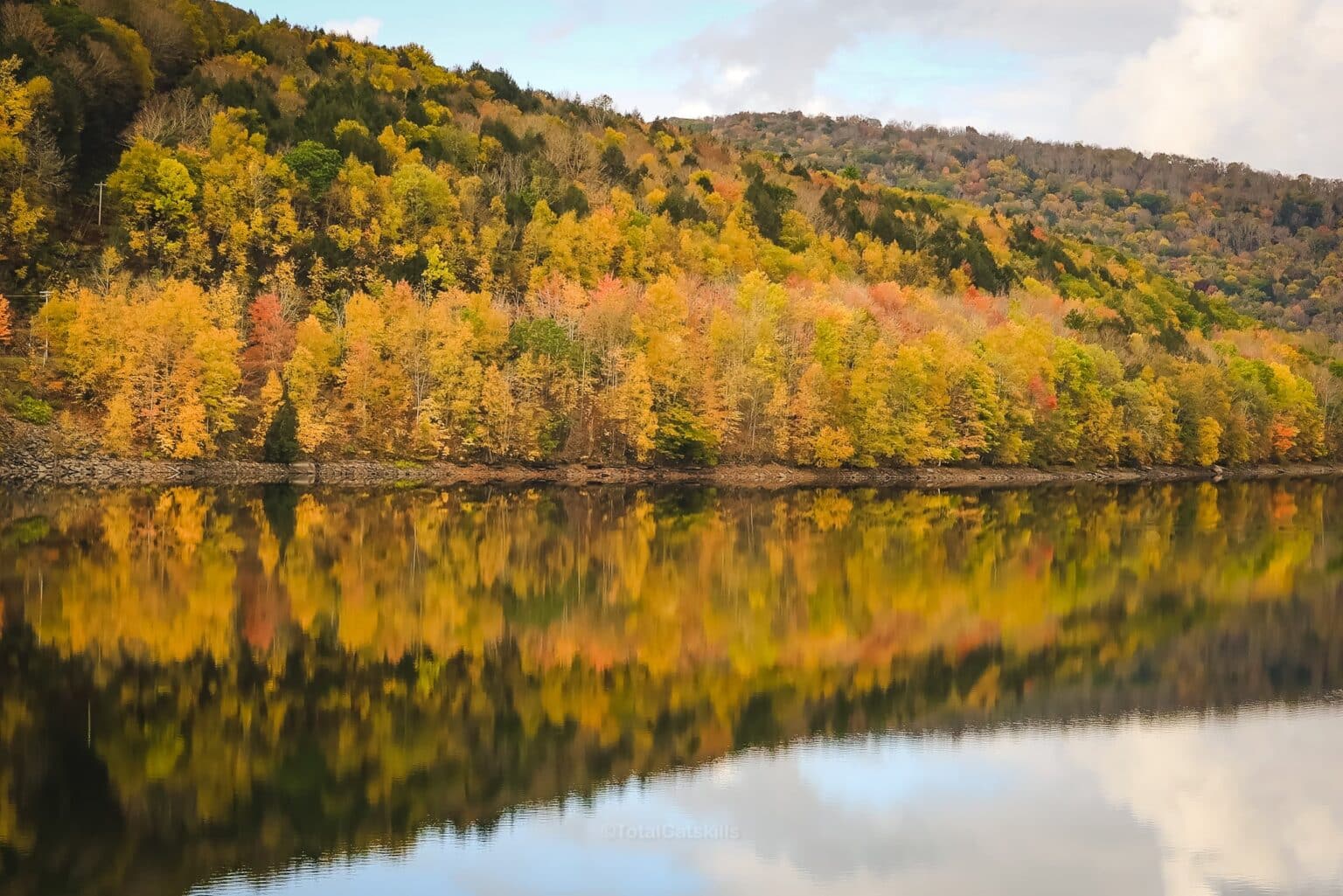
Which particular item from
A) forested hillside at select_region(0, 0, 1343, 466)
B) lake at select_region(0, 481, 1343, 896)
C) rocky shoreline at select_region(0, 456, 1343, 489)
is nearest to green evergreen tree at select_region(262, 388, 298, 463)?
Result: forested hillside at select_region(0, 0, 1343, 466)

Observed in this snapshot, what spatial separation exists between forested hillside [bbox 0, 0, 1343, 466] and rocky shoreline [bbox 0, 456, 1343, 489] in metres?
1.16

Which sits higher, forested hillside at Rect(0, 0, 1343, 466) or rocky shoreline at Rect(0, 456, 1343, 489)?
forested hillside at Rect(0, 0, 1343, 466)

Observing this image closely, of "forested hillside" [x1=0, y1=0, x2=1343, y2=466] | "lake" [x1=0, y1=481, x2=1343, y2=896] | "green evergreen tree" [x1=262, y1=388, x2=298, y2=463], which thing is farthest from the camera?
"forested hillside" [x1=0, y1=0, x2=1343, y2=466]

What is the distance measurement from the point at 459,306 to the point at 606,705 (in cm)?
6215

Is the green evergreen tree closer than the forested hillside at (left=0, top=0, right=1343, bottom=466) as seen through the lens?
→ Yes

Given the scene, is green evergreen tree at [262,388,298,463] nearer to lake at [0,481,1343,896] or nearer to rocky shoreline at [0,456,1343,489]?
rocky shoreline at [0,456,1343,489]

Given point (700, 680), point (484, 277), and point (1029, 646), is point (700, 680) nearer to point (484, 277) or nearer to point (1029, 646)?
point (1029, 646)

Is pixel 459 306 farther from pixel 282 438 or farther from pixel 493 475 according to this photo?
pixel 282 438

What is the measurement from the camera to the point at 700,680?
88.0 ft

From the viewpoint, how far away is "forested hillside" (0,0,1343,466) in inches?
2881

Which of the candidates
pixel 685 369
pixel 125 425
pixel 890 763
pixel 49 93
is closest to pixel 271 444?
pixel 125 425

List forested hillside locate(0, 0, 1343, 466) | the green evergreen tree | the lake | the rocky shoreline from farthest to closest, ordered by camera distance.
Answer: forested hillside locate(0, 0, 1343, 466) < the green evergreen tree < the rocky shoreline < the lake

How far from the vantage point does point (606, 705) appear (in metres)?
24.5

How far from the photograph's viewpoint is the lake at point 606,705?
17781mm
